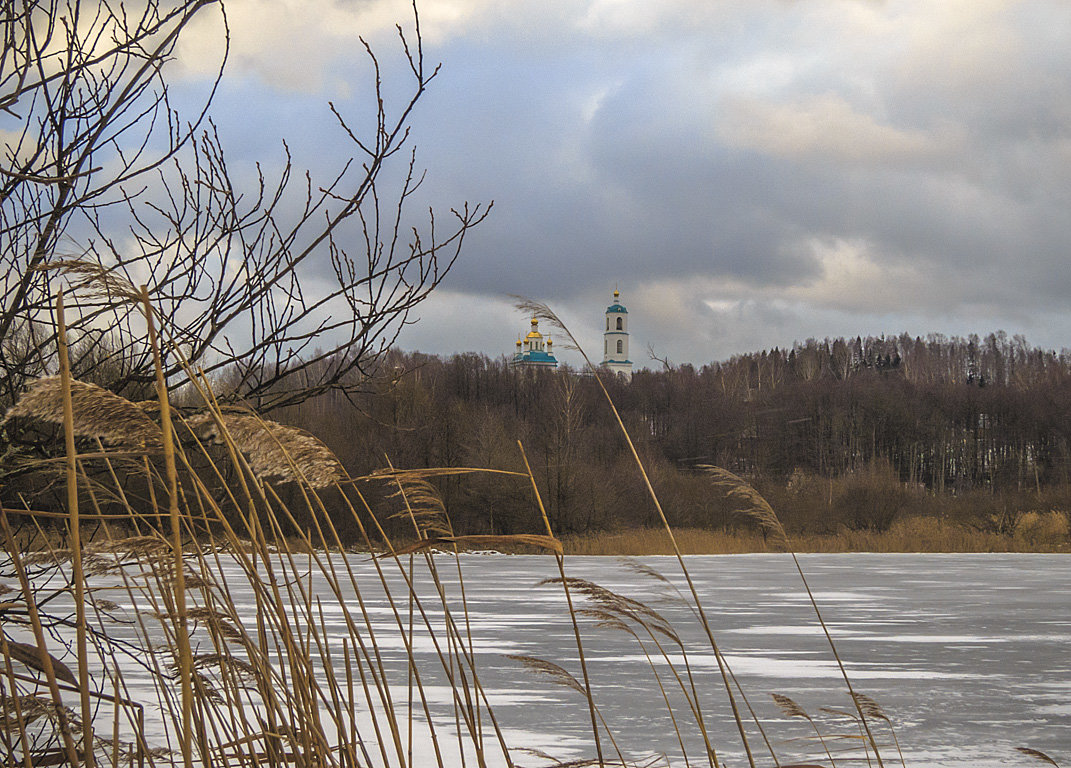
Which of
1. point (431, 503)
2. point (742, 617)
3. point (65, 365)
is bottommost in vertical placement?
point (742, 617)

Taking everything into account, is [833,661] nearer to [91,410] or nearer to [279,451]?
[279,451]

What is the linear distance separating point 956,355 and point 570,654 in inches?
2333

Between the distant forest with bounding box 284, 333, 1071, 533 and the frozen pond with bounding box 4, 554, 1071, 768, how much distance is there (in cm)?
1269

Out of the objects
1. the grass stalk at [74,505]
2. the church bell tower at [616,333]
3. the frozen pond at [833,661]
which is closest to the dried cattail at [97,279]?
the grass stalk at [74,505]

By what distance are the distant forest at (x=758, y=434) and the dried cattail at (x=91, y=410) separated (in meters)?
23.2

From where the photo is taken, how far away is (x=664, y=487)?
3158 centimetres

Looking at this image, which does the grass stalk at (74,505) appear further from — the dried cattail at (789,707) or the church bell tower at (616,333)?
the church bell tower at (616,333)

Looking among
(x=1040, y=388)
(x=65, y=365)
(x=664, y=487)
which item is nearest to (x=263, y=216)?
(x=65, y=365)

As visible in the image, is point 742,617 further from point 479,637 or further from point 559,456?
point 559,456

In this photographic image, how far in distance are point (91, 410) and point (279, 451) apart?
0.26m

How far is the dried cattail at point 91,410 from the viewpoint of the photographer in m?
1.02

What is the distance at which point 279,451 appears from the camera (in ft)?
4.15

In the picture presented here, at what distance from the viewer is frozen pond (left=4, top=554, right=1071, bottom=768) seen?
4.69m

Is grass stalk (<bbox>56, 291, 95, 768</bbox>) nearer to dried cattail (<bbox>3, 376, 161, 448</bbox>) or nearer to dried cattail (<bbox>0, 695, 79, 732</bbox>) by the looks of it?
dried cattail (<bbox>3, 376, 161, 448</bbox>)
